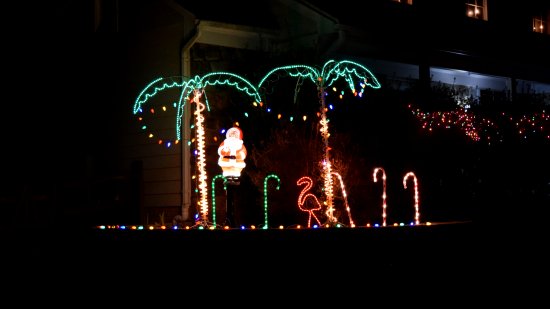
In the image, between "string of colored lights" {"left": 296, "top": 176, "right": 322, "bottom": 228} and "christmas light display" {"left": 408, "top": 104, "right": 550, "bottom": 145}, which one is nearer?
"string of colored lights" {"left": 296, "top": 176, "right": 322, "bottom": 228}

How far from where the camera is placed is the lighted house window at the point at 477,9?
55.8 ft

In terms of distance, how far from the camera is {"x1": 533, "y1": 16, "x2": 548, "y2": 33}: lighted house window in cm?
1820

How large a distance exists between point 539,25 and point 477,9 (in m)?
2.38

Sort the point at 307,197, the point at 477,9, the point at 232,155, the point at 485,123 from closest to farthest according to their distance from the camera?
the point at 232,155 → the point at 307,197 → the point at 485,123 → the point at 477,9

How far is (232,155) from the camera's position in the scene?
1020cm

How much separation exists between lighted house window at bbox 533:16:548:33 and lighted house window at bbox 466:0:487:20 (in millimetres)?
1963

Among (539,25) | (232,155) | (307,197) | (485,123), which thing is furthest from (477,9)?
(232,155)

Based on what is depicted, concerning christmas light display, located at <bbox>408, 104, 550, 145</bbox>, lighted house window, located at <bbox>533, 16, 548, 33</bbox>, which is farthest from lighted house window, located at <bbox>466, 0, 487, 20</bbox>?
christmas light display, located at <bbox>408, 104, 550, 145</bbox>

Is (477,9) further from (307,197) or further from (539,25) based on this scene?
(307,197)

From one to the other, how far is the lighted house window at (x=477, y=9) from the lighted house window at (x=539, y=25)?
1.96 metres

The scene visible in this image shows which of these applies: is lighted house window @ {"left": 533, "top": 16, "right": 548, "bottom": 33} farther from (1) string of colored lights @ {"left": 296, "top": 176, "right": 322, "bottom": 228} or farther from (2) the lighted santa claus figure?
(2) the lighted santa claus figure

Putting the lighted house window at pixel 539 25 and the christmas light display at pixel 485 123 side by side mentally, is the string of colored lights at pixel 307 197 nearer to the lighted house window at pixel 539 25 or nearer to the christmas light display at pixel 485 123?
the christmas light display at pixel 485 123

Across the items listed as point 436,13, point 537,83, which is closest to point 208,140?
point 436,13

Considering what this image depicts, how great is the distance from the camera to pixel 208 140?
1223cm
